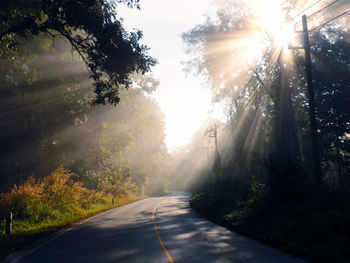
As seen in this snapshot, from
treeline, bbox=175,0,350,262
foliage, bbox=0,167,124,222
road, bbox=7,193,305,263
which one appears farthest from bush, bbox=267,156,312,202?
foliage, bbox=0,167,124,222

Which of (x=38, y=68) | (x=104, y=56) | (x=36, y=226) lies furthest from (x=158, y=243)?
(x=38, y=68)

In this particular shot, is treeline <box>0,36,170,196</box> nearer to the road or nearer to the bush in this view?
the road

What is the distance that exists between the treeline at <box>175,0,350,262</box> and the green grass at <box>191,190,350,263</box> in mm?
33

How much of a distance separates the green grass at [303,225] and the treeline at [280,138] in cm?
3

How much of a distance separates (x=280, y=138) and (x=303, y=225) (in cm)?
1598

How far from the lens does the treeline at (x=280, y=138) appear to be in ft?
32.7

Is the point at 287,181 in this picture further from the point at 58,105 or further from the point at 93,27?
the point at 58,105

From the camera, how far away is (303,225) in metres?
9.70

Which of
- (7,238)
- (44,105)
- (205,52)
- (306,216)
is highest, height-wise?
(205,52)

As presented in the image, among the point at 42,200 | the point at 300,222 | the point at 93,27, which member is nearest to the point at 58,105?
the point at 42,200

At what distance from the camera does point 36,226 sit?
13352mm

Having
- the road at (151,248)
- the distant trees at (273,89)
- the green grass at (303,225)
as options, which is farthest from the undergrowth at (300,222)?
the distant trees at (273,89)

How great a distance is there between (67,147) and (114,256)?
19.4 m

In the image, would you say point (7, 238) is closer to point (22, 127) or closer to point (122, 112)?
point (22, 127)
